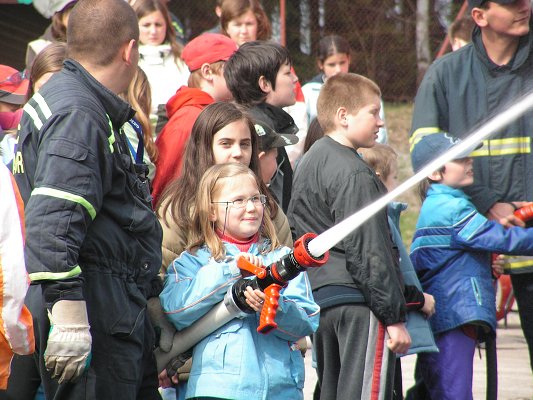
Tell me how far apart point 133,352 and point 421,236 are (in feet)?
8.04

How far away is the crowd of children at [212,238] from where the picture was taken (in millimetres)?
→ 3406

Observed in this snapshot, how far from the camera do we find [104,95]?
3.70 metres

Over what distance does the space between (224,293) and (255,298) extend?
279mm

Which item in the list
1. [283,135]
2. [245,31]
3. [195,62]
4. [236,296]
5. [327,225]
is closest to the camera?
[236,296]

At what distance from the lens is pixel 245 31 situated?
7.47 m

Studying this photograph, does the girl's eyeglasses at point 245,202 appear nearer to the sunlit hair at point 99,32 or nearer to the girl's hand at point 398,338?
the sunlit hair at point 99,32

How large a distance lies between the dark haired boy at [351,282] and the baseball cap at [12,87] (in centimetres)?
206

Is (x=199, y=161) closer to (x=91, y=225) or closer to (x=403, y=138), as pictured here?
(x=91, y=225)

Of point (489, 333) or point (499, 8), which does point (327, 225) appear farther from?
point (499, 8)

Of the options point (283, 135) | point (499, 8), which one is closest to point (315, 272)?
point (283, 135)

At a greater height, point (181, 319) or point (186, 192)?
point (186, 192)

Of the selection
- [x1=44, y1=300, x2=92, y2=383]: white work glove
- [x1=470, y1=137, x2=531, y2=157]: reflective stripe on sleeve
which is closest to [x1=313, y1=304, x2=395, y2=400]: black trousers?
[x1=470, y1=137, x2=531, y2=157]: reflective stripe on sleeve

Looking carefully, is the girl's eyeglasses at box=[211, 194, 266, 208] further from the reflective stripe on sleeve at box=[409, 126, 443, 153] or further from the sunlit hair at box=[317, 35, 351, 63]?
the sunlit hair at box=[317, 35, 351, 63]

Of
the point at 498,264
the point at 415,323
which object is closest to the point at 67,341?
the point at 415,323
